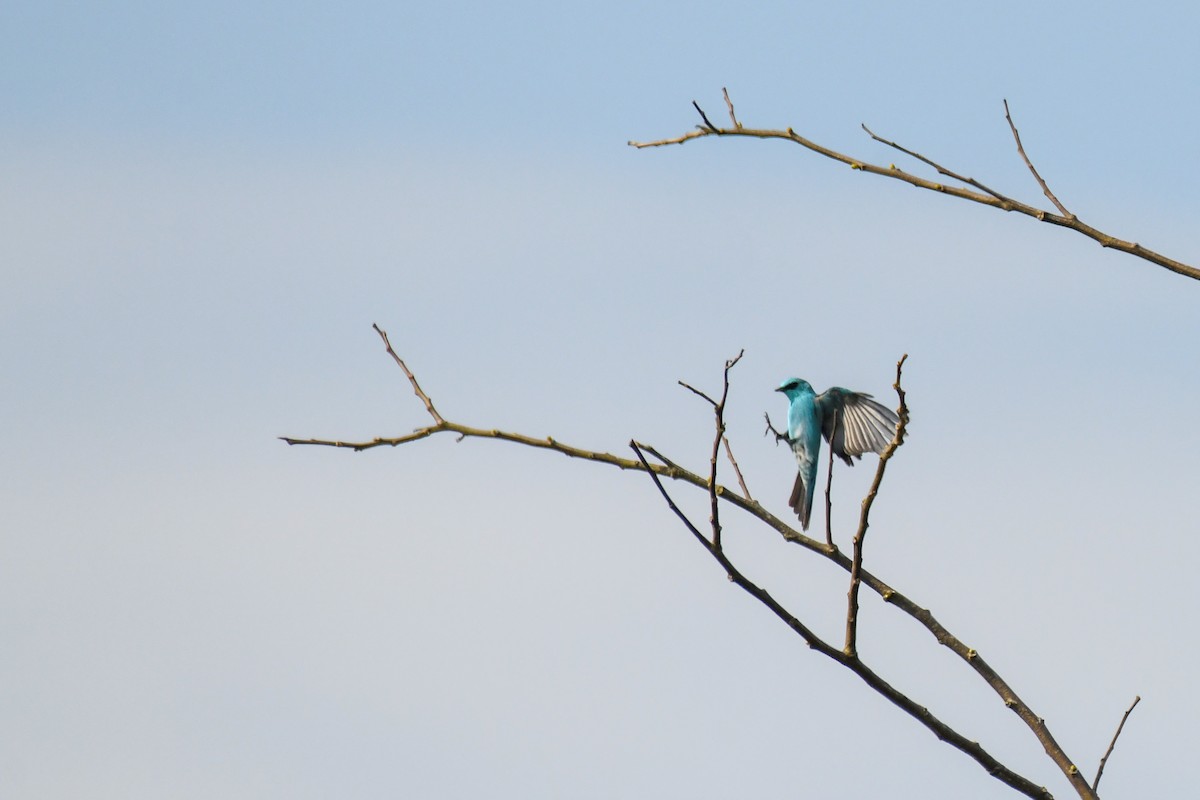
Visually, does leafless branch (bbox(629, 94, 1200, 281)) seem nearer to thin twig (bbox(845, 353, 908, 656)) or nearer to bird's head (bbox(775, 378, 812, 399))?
thin twig (bbox(845, 353, 908, 656))

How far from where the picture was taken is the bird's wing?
10.1 metres

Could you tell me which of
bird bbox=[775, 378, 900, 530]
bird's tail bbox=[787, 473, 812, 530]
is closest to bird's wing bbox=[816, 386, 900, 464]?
bird bbox=[775, 378, 900, 530]

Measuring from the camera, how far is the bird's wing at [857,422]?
10109mm

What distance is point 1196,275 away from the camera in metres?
4.49

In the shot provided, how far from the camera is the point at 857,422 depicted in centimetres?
1044

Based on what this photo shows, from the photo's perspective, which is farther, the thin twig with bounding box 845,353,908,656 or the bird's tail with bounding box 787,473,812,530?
the bird's tail with bounding box 787,473,812,530

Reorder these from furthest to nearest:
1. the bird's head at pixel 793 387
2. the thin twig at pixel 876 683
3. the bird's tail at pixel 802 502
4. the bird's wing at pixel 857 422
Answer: the bird's head at pixel 793 387, the bird's tail at pixel 802 502, the bird's wing at pixel 857 422, the thin twig at pixel 876 683

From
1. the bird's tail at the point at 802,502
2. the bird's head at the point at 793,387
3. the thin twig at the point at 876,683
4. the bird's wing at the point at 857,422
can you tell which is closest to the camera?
the thin twig at the point at 876,683

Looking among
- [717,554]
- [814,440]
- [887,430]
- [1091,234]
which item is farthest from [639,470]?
[814,440]

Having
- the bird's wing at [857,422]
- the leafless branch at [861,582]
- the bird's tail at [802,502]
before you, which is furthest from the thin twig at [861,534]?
the bird's tail at [802,502]

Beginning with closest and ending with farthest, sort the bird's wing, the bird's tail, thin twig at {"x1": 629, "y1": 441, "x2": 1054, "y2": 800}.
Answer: thin twig at {"x1": 629, "y1": 441, "x2": 1054, "y2": 800} → the bird's wing → the bird's tail

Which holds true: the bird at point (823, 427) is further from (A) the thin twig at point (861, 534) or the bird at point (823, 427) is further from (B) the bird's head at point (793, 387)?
(A) the thin twig at point (861, 534)

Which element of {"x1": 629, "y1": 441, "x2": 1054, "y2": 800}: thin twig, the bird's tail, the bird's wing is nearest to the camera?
{"x1": 629, "y1": 441, "x2": 1054, "y2": 800}: thin twig

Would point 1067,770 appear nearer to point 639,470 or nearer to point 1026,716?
point 1026,716
